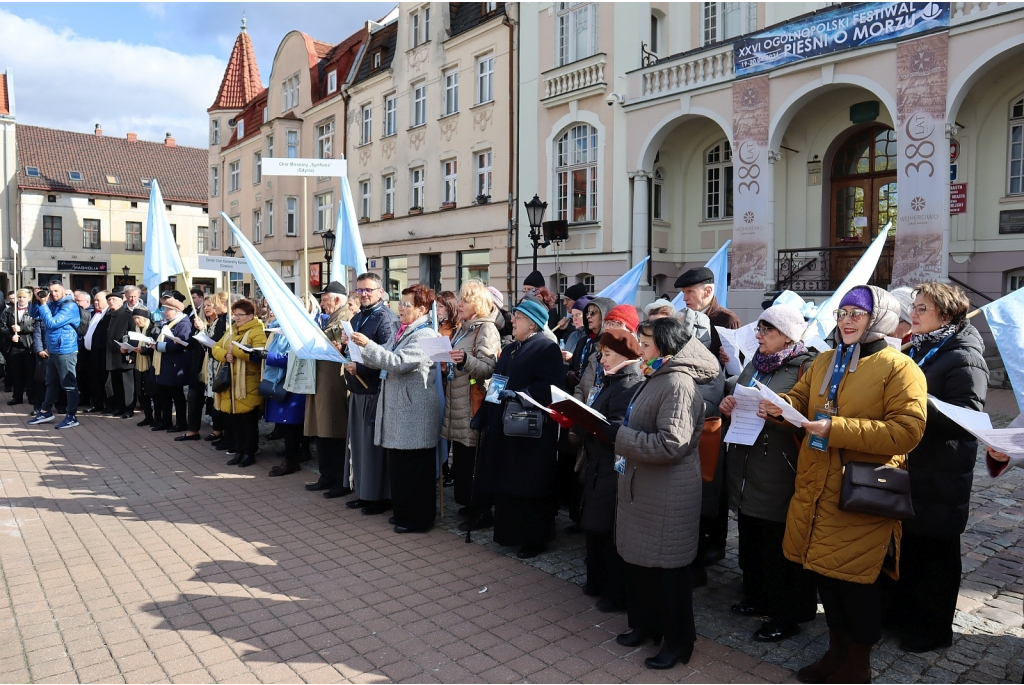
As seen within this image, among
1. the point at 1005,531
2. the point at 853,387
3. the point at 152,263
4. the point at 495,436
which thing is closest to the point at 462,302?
the point at 495,436

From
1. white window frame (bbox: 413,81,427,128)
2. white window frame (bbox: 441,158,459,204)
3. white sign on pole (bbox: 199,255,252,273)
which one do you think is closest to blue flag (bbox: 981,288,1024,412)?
white sign on pole (bbox: 199,255,252,273)

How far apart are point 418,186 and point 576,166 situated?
25.5 feet

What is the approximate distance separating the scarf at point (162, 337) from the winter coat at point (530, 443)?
6.35 meters

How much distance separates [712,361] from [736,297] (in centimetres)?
1324

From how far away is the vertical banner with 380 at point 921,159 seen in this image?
43.4ft

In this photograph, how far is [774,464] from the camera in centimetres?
399

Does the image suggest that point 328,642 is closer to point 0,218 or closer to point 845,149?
point 845,149

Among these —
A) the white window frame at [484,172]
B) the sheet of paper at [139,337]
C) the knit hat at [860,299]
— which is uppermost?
the white window frame at [484,172]

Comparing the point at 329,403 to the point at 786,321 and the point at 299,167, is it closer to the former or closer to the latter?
the point at 299,167

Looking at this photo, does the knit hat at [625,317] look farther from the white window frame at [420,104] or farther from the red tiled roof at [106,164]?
the red tiled roof at [106,164]

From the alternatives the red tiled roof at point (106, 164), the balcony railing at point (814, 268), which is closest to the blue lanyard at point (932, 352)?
the balcony railing at point (814, 268)

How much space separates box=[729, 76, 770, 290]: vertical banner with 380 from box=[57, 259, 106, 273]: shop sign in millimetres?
46943

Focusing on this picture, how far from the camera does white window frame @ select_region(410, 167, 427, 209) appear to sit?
84.3 ft

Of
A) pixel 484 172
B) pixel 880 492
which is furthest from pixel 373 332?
pixel 484 172
